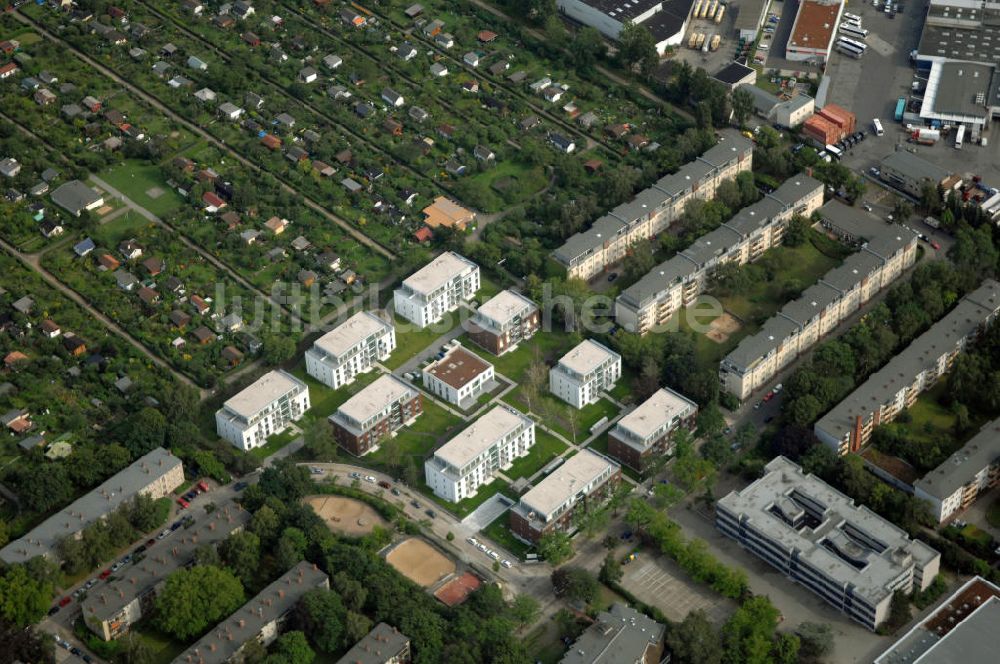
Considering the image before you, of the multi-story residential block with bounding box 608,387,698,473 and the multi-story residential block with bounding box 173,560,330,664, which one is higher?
the multi-story residential block with bounding box 608,387,698,473

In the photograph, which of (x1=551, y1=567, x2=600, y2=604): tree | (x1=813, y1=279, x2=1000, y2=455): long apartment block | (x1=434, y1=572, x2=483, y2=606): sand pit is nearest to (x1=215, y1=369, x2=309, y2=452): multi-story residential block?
(x1=434, y1=572, x2=483, y2=606): sand pit

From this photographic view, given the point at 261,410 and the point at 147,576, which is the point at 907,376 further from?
the point at 147,576

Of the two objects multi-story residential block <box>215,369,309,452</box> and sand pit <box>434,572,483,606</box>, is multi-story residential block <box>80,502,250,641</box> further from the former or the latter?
sand pit <box>434,572,483,606</box>

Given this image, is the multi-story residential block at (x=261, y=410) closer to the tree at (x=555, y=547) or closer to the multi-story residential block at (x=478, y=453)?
the multi-story residential block at (x=478, y=453)

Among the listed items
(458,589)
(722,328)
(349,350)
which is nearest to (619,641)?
(458,589)

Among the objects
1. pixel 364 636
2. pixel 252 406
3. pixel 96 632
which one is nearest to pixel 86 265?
pixel 252 406

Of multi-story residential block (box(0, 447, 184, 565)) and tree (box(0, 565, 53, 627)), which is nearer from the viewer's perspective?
tree (box(0, 565, 53, 627))

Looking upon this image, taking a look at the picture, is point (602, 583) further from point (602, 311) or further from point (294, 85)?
point (294, 85)
